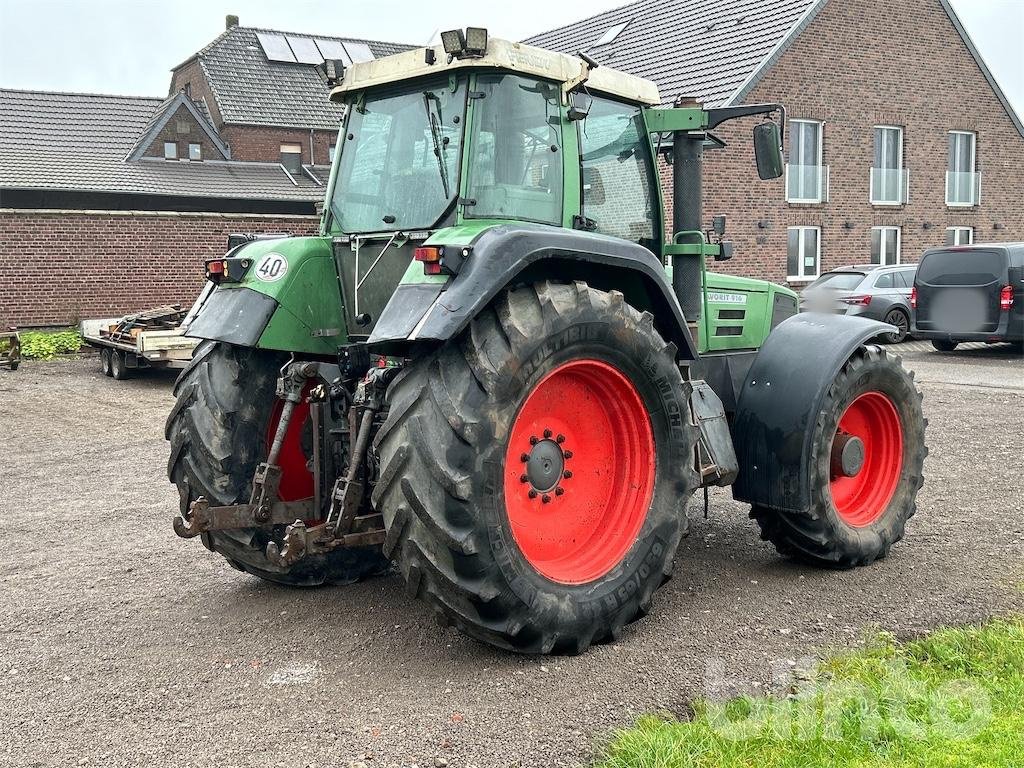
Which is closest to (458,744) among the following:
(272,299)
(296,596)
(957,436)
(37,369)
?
(296,596)

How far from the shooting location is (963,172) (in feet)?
87.1

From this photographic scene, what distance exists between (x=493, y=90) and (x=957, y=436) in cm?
650

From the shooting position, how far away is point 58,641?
4.32 metres

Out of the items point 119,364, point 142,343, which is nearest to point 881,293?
point 142,343

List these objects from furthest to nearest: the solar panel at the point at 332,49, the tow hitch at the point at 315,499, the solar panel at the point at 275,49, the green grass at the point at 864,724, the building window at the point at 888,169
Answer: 1. the solar panel at the point at 332,49
2. the solar panel at the point at 275,49
3. the building window at the point at 888,169
4. the tow hitch at the point at 315,499
5. the green grass at the point at 864,724

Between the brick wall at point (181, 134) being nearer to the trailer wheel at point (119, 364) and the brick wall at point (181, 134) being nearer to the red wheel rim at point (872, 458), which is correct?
the trailer wheel at point (119, 364)

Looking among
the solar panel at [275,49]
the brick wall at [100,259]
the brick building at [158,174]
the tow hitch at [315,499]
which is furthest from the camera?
the solar panel at [275,49]

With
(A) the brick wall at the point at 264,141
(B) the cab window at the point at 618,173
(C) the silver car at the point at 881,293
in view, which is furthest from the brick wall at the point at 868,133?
(A) the brick wall at the point at 264,141

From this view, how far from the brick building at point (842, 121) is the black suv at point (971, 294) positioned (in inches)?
239

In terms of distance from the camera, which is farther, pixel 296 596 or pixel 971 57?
pixel 971 57

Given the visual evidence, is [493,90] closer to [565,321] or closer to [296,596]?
[565,321]

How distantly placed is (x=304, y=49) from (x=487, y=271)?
35456 millimetres

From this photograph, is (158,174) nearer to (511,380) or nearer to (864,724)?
(511,380)

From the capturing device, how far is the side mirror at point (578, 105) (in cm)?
448
